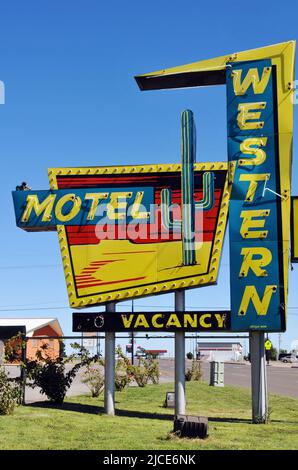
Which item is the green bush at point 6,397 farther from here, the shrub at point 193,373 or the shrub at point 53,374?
the shrub at point 193,373

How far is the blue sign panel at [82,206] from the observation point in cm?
1945

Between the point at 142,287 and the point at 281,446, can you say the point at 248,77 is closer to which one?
the point at 142,287

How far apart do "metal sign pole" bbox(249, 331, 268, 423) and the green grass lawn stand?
0.42 meters

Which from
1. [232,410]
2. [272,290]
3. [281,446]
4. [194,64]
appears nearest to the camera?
[281,446]

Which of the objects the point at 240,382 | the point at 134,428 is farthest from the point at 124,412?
the point at 240,382

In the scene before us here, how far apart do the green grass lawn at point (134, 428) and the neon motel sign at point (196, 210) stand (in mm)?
3362

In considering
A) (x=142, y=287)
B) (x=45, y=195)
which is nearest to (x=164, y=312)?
(x=142, y=287)

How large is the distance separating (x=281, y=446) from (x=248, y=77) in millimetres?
11254

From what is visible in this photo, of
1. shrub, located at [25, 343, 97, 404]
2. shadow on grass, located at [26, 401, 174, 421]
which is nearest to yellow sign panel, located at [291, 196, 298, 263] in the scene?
shadow on grass, located at [26, 401, 174, 421]

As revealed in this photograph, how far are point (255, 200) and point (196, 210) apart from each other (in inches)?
73.5

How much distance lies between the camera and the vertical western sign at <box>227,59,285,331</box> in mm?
18188

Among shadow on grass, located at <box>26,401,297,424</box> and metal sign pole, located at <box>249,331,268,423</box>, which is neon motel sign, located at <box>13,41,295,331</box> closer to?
metal sign pole, located at <box>249,331,268,423</box>

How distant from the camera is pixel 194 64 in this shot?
19547mm

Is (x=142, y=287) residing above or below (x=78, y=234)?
below
